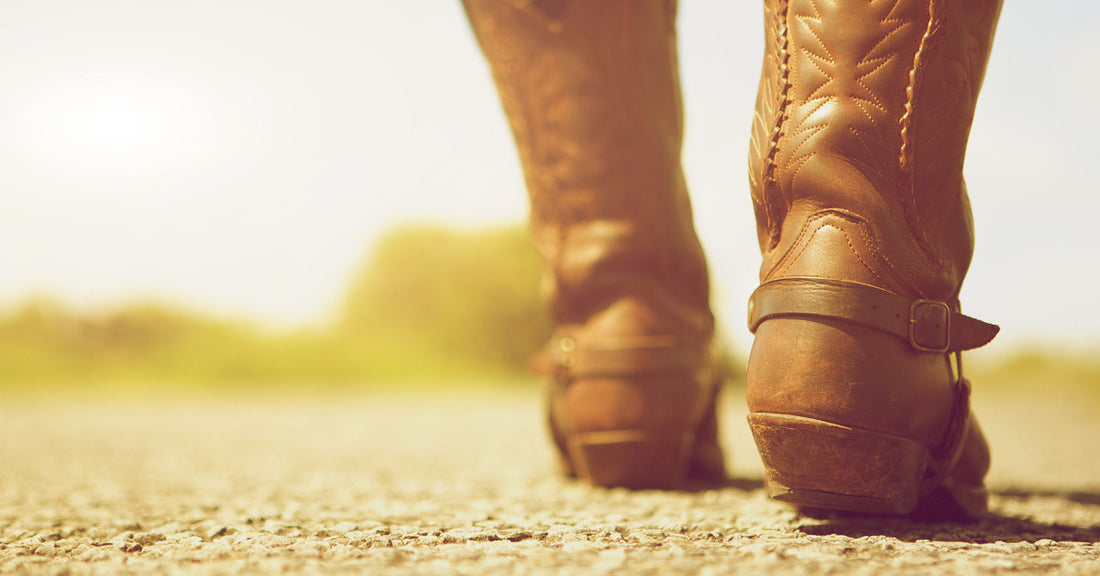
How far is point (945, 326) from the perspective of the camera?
1.03 metres

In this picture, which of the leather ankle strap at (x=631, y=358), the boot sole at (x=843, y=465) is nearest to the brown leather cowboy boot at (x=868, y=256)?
the boot sole at (x=843, y=465)

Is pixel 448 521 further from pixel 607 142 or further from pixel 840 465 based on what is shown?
pixel 607 142

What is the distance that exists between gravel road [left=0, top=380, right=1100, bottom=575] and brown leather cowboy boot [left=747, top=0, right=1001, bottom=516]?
99mm

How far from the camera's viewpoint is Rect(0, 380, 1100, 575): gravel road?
2.84 feet

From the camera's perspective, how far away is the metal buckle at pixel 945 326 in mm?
1021

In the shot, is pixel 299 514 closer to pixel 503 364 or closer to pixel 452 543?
pixel 452 543

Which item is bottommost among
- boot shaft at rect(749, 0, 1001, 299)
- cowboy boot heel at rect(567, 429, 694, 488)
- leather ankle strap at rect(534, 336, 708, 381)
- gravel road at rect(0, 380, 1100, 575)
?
gravel road at rect(0, 380, 1100, 575)

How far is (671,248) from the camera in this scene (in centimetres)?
164

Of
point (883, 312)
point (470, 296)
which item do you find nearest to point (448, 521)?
point (883, 312)

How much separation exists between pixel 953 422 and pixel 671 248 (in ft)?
2.23

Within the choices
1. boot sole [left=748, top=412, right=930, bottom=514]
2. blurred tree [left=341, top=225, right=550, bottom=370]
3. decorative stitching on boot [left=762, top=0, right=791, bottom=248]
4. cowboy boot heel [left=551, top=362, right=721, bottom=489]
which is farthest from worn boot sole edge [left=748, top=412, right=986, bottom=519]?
blurred tree [left=341, top=225, right=550, bottom=370]

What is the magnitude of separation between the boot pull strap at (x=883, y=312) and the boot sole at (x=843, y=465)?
122 millimetres

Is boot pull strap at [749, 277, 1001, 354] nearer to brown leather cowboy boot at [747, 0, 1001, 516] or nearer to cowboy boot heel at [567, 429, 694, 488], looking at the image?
brown leather cowboy boot at [747, 0, 1001, 516]

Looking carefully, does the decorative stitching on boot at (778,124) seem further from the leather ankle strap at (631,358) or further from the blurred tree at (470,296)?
the blurred tree at (470,296)
